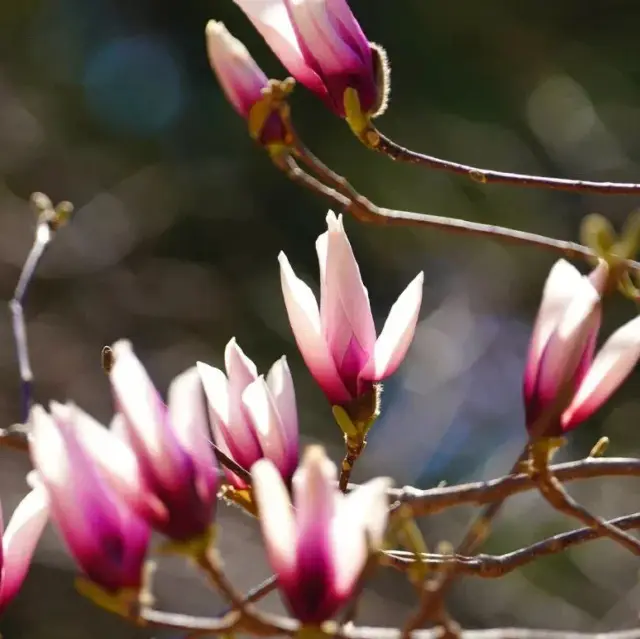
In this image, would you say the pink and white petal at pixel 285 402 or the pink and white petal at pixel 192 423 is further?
the pink and white petal at pixel 285 402

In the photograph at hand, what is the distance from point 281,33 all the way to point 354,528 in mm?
358

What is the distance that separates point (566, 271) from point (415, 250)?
286cm

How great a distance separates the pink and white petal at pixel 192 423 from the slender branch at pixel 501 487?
133 mm

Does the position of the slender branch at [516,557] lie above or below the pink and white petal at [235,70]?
below

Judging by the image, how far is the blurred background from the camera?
9.62ft

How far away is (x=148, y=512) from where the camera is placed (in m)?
0.40

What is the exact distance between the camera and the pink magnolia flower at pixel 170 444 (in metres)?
0.39

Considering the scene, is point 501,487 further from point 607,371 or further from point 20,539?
point 20,539

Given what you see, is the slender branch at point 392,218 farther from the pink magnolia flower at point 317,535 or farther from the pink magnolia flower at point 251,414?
the pink magnolia flower at point 317,535

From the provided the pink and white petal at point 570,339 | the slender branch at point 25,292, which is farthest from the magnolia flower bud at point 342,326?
the slender branch at point 25,292

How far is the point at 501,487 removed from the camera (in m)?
0.49

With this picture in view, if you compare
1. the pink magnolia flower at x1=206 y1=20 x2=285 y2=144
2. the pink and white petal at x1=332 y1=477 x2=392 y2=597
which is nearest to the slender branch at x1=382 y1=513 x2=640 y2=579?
the pink and white petal at x1=332 y1=477 x2=392 y2=597

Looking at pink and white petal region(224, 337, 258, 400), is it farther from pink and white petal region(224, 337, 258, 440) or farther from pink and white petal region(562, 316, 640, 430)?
pink and white petal region(562, 316, 640, 430)

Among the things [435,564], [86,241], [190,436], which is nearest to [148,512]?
[190,436]
